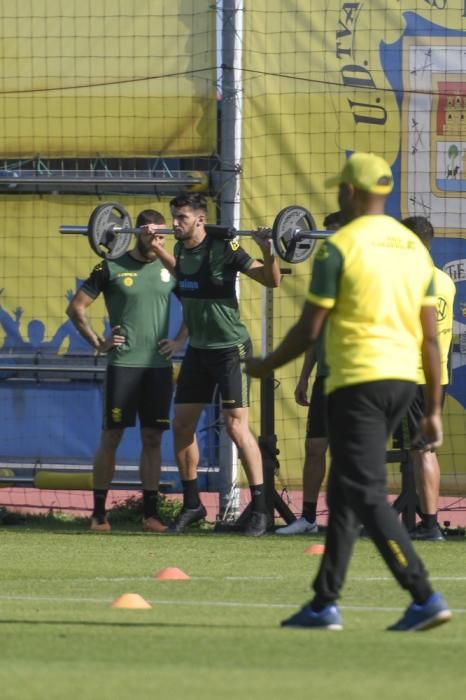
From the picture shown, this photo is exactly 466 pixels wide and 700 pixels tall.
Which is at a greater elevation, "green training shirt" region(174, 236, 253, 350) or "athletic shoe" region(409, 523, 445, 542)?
"green training shirt" region(174, 236, 253, 350)

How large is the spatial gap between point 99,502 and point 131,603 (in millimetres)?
4463

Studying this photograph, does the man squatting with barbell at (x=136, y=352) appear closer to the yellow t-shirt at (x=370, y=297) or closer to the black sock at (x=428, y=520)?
the black sock at (x=428, y=520)

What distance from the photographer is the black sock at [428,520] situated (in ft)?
33.6

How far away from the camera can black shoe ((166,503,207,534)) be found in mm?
10961

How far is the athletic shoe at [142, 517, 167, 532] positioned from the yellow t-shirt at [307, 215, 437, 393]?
540cm

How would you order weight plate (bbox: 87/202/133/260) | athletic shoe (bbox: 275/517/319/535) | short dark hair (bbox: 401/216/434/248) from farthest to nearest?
weight plate (bbox: 87/202/133/260) → athletic shoe (bbox: 275/517/319/535) → short dark hair (bbox: 401/216/434/248)

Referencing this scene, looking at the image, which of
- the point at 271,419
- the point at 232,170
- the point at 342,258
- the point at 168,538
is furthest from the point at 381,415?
the point at 232,170

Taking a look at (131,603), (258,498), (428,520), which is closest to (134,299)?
(258,498)

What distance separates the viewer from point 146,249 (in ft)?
36.5

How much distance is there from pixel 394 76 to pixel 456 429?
2.72m

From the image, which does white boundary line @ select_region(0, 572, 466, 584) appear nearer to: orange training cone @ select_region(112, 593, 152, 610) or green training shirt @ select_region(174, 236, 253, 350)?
orange training cone @ select_region(112, 593, 152, 610)

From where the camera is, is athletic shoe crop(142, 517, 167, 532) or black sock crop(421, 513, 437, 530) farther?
athletic shoe crop(142, 517, 167, 532)

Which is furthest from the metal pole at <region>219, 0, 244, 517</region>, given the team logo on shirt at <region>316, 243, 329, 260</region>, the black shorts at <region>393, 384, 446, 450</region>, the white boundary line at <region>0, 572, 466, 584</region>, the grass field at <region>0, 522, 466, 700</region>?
the team logo on shirt at <region>316, 243, 329, 260</region>

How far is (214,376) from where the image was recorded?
10.7 meters
